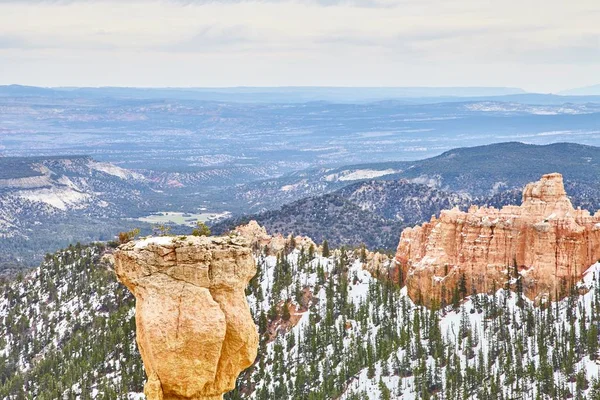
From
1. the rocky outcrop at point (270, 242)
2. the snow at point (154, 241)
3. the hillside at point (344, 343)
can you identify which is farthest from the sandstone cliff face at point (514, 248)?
the snow at point (154, 241)

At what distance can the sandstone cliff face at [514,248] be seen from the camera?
355 feet

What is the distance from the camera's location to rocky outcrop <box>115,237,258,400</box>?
31875mm

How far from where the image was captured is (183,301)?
3189 centimetres

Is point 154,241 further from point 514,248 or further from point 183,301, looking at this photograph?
point 514,248

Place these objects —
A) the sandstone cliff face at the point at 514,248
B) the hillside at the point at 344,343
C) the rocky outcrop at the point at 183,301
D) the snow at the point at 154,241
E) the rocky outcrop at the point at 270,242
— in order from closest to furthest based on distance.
Answer: the rocky outcrop at the point at 183,301, the snow at the point at 154,241, the hillside at the point at 344,343, the sandstone cliff face at the point at 514,248, the rocky outcrop at the point at 270,242

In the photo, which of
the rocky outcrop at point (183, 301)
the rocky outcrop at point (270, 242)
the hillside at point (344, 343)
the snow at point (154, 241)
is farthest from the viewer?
the rocky outcrop at point (270, 242)

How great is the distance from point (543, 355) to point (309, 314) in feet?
103

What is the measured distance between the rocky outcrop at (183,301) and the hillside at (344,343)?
64187 mm

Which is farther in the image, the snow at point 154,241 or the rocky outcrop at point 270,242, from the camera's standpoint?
the rocky outcrop at point 270,242

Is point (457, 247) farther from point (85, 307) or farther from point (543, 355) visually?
point (85, 307)

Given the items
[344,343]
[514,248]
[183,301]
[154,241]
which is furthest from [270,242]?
[183,301]

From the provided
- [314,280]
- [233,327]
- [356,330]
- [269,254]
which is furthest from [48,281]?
[233,327]

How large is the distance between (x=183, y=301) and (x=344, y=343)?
8939cm

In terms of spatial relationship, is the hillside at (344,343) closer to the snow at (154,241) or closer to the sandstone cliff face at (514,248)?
the sandstone cliff face at (514,248)
